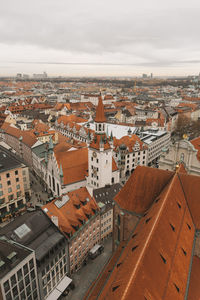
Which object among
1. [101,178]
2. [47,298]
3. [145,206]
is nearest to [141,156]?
[101,178]

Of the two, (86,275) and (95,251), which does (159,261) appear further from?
(95,251)

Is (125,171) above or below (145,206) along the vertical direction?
below

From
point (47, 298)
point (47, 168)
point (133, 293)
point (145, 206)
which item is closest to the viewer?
point (133, 293)

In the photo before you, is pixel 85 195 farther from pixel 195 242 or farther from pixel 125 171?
pixel 125 171

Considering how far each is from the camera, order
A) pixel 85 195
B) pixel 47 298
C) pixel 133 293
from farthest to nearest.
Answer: pixel 85 195, pixel 47 298, pixel 133 293

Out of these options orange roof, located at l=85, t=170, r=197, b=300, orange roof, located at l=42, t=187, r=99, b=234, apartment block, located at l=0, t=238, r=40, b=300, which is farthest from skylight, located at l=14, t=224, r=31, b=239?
orange roof, located at l=85, t=170, r=197, b=300

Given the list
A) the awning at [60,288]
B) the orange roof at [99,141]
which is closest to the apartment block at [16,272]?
the awning at [60,288]
